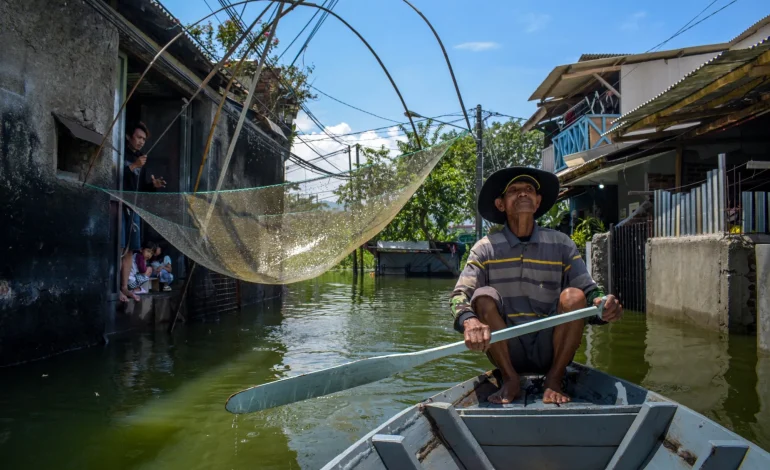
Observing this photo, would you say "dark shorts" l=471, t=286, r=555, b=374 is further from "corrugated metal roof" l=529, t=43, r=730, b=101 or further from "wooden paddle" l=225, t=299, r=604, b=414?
"corrugated metal roof" l=529, t=43, r=730, b=101

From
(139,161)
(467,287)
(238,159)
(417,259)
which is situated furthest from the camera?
(417,259)

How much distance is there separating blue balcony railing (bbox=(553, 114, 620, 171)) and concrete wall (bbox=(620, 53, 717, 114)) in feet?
1.57

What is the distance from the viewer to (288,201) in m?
6.30

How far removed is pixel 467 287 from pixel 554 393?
67cm

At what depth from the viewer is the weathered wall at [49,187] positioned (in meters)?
4.89

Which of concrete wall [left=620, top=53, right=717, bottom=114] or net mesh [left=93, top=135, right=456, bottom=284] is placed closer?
net mesh [left=93, top=135, right=456, bottom=284]

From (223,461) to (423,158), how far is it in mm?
3619

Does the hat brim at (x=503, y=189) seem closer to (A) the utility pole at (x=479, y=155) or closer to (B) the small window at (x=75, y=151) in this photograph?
(B) the small window at (x=75, y=151)

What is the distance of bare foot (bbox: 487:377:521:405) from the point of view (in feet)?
9.11

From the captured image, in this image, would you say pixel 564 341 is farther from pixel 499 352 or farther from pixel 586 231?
pixel 586 231

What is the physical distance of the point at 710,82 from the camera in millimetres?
6336

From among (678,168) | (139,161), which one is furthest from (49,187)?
(678,168)

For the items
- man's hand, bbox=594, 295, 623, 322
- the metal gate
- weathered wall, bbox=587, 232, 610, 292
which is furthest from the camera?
weathered wall, bbox=587, 232, 610, 292

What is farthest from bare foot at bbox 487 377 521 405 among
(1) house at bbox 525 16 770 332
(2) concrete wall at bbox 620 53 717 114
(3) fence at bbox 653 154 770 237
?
(2) concrete wall at bbox 620 53 717 114
